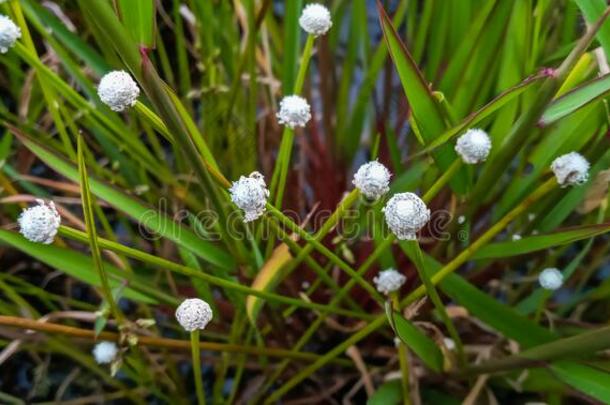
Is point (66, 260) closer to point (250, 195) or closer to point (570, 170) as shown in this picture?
point (250, 195)

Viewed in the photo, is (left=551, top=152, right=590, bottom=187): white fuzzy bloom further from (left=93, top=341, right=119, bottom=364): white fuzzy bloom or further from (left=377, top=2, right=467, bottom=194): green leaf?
(left=93, top=341, right=119, bottom=364): white fuzzy bloom

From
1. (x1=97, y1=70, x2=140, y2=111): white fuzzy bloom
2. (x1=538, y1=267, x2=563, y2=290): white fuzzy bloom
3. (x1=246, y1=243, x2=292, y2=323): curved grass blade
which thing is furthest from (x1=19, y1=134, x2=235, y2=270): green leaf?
(x1=538, y1=267, x2=563, y2=290): white fuzzy bloom

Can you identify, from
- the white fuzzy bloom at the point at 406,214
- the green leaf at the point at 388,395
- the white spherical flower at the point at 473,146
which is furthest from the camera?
the green leaf at the point at 388,395

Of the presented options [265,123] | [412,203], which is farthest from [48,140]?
[412,203]

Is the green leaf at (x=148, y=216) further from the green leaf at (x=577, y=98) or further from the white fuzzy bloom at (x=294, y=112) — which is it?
the green leaf at (x=577, y=98)

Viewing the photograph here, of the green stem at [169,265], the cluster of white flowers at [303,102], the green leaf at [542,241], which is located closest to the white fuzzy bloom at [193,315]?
the green stem at [169,265]

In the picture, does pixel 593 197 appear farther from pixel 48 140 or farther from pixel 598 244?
pixel 48 140

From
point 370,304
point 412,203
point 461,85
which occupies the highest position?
point 461,85
